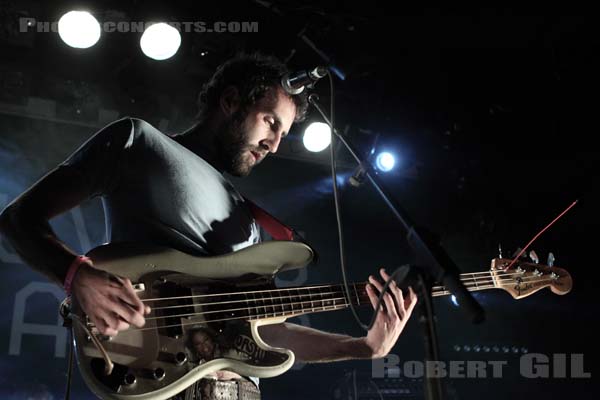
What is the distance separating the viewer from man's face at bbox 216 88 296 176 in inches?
94.2

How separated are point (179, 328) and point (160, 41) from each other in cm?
294

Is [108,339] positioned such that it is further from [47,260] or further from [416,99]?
[416,99]

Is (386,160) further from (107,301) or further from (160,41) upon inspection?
(107,301)

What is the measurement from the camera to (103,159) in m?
1.78

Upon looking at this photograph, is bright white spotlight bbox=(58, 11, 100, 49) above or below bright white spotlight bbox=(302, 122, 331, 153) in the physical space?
above

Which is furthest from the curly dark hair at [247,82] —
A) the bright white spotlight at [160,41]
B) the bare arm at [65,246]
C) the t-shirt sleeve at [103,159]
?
the bright white spotlight at [160,41]

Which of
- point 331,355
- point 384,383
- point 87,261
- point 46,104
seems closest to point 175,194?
point 87,261

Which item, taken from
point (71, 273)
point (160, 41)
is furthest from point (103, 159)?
point (160, 41)

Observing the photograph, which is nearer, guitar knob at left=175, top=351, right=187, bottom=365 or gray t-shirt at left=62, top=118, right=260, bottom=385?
guitar knob at left=175, top=351, right=187, bottom=365

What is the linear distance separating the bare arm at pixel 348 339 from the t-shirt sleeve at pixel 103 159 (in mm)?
863

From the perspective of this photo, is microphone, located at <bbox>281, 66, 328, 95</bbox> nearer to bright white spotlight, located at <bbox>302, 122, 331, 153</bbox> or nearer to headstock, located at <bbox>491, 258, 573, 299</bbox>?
headstock, located at <bbox>491, 258, 573, 299</bbox>

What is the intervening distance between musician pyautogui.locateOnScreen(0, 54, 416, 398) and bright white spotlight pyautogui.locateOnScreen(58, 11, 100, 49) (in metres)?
1.73

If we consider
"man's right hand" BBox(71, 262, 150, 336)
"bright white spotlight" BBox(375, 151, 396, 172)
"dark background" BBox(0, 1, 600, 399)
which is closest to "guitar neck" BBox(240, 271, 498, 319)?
"man's right hand" BBox(71, 262, 150, 336)

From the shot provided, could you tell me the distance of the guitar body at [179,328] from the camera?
59.4 inches
